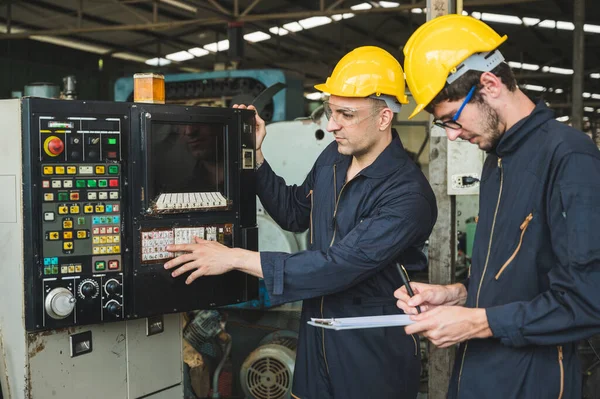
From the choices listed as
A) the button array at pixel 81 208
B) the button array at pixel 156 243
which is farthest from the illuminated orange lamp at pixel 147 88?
the button array at pixel 156 243

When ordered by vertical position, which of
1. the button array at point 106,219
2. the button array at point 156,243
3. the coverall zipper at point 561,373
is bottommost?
the coverall zipper at point 561,373

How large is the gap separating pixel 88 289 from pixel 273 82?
282 centimetres

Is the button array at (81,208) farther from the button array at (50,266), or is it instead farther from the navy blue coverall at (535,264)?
the navy blue coverall at (535,264)

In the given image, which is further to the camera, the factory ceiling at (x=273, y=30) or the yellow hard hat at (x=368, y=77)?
the factory ceiling at (x=273, y=30)

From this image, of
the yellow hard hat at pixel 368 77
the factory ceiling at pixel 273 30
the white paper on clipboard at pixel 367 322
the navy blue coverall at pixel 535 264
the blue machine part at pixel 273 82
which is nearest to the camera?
the navy blue coverall at pixel 535 264

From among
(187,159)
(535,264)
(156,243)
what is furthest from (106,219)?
(535,264)

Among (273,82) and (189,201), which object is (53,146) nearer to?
(189,201)

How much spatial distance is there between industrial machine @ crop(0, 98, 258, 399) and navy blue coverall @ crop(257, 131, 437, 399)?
0.72 feet

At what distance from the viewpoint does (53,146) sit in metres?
1.47

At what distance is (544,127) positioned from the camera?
3.82 feet

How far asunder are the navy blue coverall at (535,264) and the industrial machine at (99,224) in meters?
0.69

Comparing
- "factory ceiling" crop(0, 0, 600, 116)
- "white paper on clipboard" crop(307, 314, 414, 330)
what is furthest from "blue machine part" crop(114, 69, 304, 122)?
"white paper on clipboard" crop(307, 314, 414, 330)

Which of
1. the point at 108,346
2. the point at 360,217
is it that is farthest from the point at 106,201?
the point at 360,217

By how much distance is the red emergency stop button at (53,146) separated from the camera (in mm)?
1466
